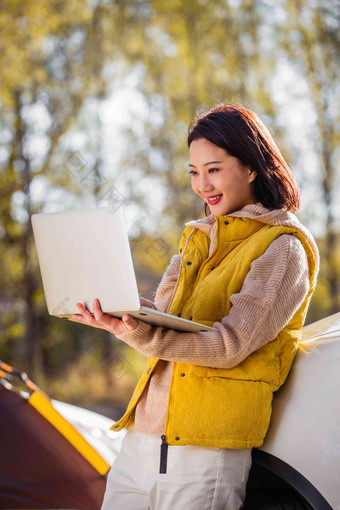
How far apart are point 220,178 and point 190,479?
71cm

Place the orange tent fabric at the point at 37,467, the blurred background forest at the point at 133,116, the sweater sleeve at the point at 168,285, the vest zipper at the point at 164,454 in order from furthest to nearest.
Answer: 1. the blurred background forest at the point at 133,116
2. the orange tent fabric at the point at 37,467
3. the sweater sleeve at the point at 168,285
4. the vest zipper at the point at 164,454

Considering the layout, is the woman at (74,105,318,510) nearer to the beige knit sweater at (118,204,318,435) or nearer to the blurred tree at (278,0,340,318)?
the beige knit sweater at (118,204,318,435)

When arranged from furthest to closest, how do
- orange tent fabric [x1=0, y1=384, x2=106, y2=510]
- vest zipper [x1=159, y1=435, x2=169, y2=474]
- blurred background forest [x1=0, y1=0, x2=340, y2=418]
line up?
blurred background forest [x1=0, y1=0, x2=340, y2=418], orange tent fabric [x1=0, y1=384, x2=106, y2=510], vest zipper [x1=159, y1=435, x2=169, y2=474]

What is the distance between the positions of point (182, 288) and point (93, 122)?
14.6ft

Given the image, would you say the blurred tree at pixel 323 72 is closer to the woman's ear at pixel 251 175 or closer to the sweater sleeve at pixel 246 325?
the woman's ear at pixel 251 175

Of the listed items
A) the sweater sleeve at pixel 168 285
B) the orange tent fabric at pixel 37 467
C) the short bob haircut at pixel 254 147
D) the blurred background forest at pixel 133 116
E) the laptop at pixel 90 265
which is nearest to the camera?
the laptop at pixel 90 265

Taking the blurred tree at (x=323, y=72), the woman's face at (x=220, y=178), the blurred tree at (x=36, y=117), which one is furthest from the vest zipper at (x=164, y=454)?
the blurred tree at (x=323, y=72)

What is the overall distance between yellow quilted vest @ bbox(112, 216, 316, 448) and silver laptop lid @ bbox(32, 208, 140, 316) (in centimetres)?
24

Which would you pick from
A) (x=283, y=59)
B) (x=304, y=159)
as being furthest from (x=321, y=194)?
(x=283, y=59)

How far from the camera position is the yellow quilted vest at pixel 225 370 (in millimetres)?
1281

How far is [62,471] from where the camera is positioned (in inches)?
96.1

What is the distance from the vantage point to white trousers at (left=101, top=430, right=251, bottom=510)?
1.29 meters

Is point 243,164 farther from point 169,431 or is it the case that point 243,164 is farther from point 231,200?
point 169,431

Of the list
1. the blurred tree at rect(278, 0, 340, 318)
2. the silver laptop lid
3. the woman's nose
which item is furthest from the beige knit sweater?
the blurred tree at rect(278, 0, 340, 318)
